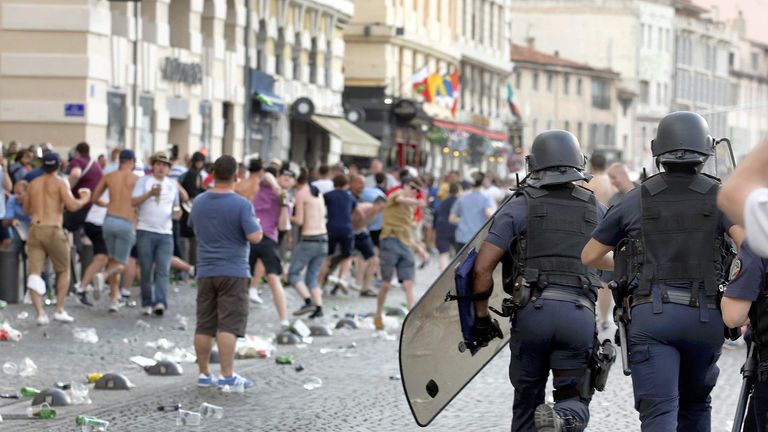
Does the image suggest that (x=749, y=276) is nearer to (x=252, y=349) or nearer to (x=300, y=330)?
(x=252, y=349)

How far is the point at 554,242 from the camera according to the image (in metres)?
8.62

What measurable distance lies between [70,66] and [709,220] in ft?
78.6

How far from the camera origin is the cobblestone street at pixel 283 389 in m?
11.7

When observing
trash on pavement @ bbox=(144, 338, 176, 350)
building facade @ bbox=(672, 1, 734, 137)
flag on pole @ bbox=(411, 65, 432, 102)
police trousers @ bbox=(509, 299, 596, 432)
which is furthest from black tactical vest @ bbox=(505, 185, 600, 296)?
building facade @ bbox=(672, 1, 734, 137)

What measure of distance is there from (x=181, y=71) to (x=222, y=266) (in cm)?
2278

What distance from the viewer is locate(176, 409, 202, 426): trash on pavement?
11491mm

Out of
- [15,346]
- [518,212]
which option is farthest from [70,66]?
[518,212]

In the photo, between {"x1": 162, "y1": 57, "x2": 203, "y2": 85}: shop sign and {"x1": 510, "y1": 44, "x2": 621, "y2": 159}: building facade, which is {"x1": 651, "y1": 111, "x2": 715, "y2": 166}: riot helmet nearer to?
{"x1": 162, "y1": 57, "x2": 203, "y2": 85}: shop sign

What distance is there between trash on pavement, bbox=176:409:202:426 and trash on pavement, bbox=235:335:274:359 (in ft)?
14.1

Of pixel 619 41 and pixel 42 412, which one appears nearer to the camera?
pixel 42 412

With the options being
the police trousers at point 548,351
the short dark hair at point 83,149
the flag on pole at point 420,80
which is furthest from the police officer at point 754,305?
the flag on pole at point 420,80

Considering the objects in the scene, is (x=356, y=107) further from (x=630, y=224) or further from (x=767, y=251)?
(x=767, y=251)

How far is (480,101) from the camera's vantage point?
245 ft

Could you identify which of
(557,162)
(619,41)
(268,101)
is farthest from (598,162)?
(619,41)
